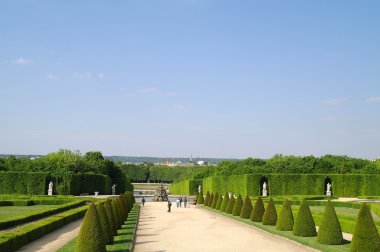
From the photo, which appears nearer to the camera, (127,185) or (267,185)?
(267,185)

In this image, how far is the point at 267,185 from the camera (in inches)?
2387

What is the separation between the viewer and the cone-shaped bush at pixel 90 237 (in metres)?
13.0

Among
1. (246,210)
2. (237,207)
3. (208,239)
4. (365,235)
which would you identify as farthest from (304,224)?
(237,207)

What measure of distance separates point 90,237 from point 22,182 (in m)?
49.7

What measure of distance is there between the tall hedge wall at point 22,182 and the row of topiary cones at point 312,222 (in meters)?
32.2

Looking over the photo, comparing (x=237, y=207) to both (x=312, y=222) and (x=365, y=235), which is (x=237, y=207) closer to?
(x=312, y=222)

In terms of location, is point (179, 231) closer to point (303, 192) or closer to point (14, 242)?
point (14, 242)

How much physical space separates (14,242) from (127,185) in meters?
77.3

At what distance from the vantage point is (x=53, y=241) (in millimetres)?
19656

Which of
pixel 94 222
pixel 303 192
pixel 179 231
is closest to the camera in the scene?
pixel 94 222

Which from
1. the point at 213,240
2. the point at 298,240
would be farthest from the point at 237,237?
the point at 298,240

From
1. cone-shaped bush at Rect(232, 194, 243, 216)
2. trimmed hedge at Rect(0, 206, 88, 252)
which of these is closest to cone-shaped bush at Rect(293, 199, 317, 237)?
trimmed hedge at Rect(0, 206, 88, 252)

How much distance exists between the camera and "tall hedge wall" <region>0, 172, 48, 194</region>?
193ft

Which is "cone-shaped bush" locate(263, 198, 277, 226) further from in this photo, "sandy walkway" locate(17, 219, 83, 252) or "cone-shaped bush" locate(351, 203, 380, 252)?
"cone-shaped bush" locate(351, 203, 380, 252)
